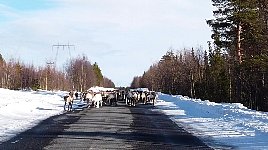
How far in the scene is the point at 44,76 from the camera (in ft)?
403

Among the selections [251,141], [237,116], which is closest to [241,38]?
[237,116]

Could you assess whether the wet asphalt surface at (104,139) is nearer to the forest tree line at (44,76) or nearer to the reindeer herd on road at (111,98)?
the reindeer herd on road at (111,98)

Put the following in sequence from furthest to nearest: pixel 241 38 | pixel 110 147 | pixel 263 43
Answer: pixel 241 38, pixel 263 43, pixel 110 147

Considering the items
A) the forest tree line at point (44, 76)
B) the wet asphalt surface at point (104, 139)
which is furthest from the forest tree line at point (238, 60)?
the forest tree line at point (44, 76)

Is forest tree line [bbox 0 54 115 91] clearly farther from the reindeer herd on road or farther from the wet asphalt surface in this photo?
the wet asphalt surface

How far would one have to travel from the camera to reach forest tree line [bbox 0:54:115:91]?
373ft

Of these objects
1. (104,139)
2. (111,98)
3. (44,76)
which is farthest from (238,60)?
(44,76)

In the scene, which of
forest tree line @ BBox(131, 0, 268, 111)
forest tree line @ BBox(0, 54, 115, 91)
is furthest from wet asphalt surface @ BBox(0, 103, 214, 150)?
forest tree line @ BBox(0, 54, 115, 91)

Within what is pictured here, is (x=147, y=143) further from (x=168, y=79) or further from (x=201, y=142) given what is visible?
(x=168, y=79)

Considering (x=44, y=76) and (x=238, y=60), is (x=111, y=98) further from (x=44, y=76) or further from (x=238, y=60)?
(x=44, y=76)

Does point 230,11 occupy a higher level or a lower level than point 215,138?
higher

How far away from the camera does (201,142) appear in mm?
15398

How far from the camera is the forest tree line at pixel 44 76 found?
11381 centimetres

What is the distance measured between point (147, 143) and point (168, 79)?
85.9 m
